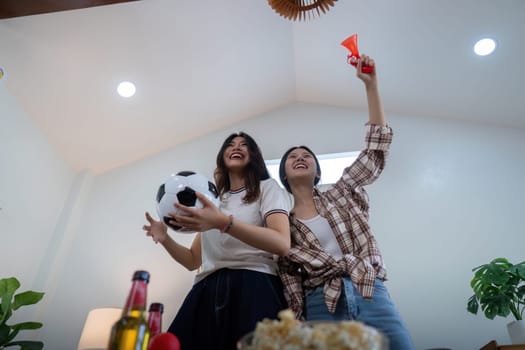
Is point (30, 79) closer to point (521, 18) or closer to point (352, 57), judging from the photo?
point (352, 57)

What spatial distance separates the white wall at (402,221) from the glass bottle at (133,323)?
5.40 ft

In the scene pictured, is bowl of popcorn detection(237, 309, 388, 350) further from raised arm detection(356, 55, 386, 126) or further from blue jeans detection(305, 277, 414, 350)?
raised arm detection(356, 55, 386, 126)

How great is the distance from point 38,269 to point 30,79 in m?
1.10

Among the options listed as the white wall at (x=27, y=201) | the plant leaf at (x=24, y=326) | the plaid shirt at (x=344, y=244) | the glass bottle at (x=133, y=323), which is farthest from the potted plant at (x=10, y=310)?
the glass bottle at (x=133, y=323)

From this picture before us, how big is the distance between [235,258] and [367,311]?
40 centimetres

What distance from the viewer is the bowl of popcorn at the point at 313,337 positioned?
363 millimetres

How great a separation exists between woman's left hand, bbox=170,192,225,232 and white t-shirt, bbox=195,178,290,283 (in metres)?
0.15

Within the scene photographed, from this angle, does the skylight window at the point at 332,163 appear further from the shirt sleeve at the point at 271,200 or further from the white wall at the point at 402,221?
the shirt sleeve at the point at 271,200

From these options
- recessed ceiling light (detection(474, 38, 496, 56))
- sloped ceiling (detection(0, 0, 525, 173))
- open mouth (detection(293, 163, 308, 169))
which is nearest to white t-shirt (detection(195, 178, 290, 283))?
open mouth (detection(293, 163, 308, 169))

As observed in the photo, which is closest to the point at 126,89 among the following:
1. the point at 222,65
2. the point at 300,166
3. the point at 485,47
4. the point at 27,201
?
the point at 222,65

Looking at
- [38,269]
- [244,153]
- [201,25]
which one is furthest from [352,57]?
[38,269]

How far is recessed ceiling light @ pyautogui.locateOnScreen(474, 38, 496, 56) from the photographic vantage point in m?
2.01

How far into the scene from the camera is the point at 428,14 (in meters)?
1.95

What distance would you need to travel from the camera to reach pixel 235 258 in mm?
1017
